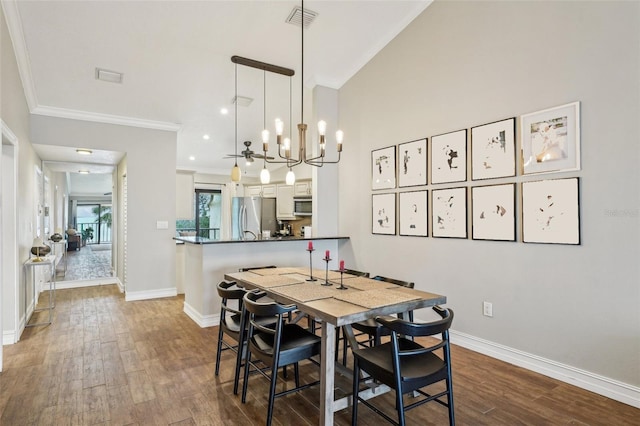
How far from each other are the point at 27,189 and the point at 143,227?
4.83 ft

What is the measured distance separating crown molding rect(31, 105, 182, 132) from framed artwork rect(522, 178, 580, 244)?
16.4 feet

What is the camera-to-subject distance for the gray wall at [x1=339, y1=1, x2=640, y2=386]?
7.58 feet

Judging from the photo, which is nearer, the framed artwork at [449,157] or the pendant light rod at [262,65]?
the framed artwork at [449,157]

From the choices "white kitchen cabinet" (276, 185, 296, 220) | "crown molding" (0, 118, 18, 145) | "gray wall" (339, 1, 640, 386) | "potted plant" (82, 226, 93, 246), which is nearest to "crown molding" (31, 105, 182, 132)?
"crown molding" (0, 118, 18, 145)

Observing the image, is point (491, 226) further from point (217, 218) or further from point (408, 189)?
point (217, 218)

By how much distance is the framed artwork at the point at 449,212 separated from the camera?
10.9ft

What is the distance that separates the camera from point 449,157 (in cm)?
341

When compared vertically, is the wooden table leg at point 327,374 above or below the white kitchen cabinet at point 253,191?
below

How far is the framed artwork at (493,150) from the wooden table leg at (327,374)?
212 cm

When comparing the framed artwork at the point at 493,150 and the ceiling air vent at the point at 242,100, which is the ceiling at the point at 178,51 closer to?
the ceiling air vent at the point at 242,100

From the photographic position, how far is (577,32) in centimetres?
252

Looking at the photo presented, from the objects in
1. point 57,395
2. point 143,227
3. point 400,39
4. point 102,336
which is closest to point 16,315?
point 102,336

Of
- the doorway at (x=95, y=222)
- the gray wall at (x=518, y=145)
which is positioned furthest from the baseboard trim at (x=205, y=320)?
the doorway at (x=95, y=222)

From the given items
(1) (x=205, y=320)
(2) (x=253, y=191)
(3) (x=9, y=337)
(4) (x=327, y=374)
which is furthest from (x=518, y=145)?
(2) (x=253, y=191)
